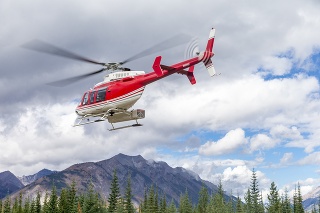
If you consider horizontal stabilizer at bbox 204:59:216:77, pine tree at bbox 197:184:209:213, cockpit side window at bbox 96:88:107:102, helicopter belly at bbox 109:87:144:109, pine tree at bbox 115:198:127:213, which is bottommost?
pine tree at bbox 115:198:127:213

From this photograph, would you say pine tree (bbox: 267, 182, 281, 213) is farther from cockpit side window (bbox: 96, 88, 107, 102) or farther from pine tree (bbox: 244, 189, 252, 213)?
cockpit side window (bbox: 96, 88, 107, 102)

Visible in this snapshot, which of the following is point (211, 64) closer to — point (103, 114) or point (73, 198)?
point (103, 114)

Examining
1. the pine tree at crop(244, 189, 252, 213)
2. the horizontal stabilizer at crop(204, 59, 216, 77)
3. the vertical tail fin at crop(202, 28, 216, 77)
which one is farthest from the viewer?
the pine tree at crop(244, 189, 252, 213)

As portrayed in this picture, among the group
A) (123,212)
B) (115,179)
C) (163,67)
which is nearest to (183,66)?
(163,67)

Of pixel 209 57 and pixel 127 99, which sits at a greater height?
pixel 209 57

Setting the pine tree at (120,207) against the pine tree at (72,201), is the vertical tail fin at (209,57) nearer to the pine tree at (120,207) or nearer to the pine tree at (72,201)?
the pine tree at (72,201)

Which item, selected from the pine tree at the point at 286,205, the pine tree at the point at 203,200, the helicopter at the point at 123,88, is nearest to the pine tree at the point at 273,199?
the pine tree at the point at 286,205

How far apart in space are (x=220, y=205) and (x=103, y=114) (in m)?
102

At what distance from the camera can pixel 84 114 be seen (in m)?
45.6

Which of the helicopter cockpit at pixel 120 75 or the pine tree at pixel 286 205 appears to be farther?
the pine tree at pixel 286 205

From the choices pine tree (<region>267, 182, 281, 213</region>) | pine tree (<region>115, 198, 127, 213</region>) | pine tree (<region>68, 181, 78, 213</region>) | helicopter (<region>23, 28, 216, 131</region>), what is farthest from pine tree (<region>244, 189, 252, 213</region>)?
helicopter (<region>23, 28, 216, 131</region>)

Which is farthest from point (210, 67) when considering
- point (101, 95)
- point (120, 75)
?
point (101, 95)

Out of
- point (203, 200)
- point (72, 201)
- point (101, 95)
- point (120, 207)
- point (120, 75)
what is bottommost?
point (120, 207)

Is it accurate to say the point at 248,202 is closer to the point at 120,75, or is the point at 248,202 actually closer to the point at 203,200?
the point at 203,200
